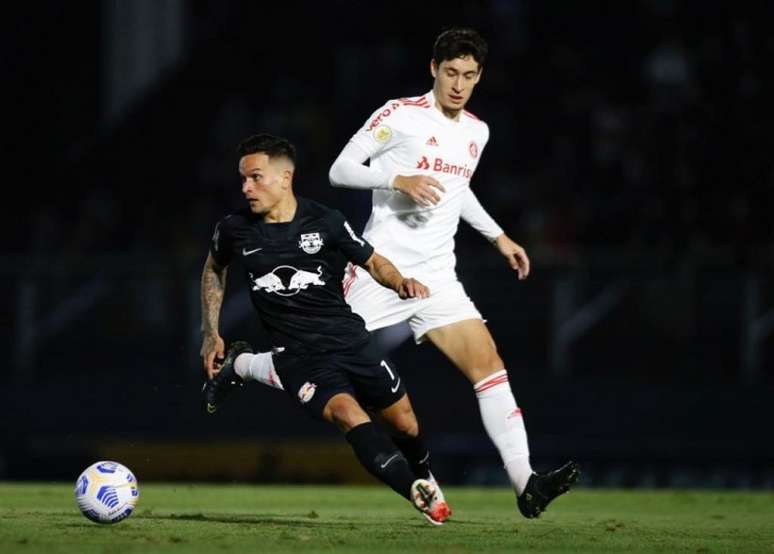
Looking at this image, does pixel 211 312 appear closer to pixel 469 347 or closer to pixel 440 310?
pixel 440 310

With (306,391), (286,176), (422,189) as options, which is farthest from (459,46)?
(306,391)

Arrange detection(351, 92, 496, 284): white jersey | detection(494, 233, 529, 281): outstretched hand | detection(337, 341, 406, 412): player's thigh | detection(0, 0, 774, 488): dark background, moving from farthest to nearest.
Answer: detection(0, 0, 774, 488): dark background < detection(494, 233, 529, 281): outstretched hand < detection(351, 92, 496, 284): white jersey < detection(337, 341, 406, 412): player's thigh

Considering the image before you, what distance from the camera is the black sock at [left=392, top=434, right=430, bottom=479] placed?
8766 mm

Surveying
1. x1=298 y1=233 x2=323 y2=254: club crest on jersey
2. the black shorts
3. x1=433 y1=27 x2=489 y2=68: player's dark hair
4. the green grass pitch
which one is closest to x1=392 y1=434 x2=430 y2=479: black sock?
the green grass pitch

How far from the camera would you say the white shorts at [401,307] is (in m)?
8.70

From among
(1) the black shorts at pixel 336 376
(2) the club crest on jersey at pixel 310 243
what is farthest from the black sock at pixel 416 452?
(2) the club crest on jersey at pixel 310 243

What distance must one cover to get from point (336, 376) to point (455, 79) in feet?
5.43

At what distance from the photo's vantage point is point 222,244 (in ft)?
27.1

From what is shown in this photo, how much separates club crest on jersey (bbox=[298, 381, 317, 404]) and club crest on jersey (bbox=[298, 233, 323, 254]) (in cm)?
60

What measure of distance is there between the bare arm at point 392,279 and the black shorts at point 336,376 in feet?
1.09

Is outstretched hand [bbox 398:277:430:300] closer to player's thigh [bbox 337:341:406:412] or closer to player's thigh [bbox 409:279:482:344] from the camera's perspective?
player's thigh [bbox 337:341:406:412]

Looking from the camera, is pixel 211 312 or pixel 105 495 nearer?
pixel 105 495

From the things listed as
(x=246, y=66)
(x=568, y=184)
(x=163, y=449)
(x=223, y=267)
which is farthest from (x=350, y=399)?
(x=246, y=66)

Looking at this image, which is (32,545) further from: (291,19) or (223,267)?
(291,19)
